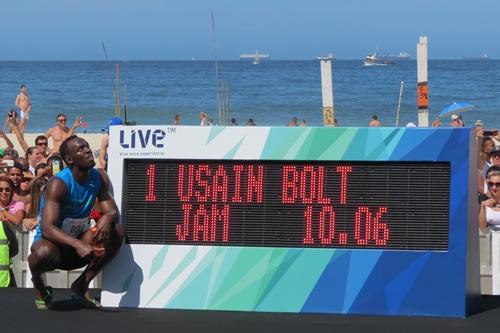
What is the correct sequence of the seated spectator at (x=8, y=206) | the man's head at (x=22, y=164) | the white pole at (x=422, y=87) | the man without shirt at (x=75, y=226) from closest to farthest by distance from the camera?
the man without shirt at (x=75, y=226), the seated spectator at (x=8, y=206), the man's head at (x=22, y=164), the white pole at (x=422, y=87)

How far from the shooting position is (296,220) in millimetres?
7453

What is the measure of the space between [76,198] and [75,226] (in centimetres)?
22

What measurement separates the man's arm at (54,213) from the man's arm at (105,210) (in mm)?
144

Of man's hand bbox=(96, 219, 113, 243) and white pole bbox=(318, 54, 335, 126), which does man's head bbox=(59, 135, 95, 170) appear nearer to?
man's hand bbox=(96, 219, 113, 243)

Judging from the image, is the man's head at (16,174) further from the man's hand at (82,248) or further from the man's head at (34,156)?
Answer: the man's hand at (82,248)

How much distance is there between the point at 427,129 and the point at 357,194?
674mm

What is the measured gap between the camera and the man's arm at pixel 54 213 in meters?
7.26

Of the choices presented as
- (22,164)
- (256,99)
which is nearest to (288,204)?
(22,164)

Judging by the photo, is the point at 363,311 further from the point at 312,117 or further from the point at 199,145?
the point at 312,117

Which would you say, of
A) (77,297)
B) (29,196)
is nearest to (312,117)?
(29,196)

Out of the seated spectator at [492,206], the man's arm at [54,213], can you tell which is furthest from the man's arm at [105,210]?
the seated spectator at [492,206]

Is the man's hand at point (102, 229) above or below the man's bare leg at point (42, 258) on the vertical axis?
above

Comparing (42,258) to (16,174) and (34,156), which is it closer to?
(16,174)

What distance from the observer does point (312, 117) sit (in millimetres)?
46562
